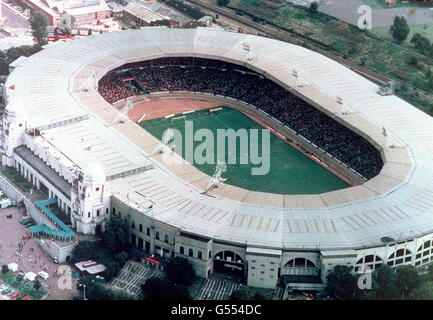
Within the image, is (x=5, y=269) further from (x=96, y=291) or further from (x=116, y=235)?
(x=116, y=235)

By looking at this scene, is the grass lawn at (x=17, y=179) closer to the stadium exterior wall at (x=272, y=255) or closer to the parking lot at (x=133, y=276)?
the stadium exterior wall at (x=272, y=255)

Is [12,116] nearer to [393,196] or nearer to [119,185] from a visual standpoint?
[119,185]

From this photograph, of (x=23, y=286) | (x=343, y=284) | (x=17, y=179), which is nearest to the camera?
(x=343, y=284)

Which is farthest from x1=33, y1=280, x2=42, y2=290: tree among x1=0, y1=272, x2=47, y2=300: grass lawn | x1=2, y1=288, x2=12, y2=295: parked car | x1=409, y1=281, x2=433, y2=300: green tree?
x1=409, y1=281, x2=433, y2=300: green tree

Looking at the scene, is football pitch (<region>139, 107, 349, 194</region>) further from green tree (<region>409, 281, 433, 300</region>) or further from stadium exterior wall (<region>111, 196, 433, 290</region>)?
green tree (<region>409, 281, 433, 300</region>)

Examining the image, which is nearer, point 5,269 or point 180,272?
point 180,272

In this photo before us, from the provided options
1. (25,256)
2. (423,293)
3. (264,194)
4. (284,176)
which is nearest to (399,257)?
(423,293)

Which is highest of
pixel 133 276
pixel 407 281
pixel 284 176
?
pixel 407 281

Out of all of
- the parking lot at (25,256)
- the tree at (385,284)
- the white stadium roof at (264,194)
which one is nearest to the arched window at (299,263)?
the white stadium roof at (264,194)
